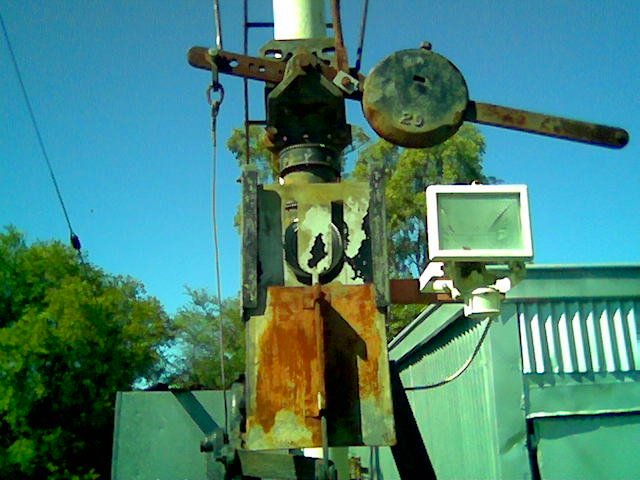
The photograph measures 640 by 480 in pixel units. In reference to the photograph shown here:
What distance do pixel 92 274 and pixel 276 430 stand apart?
94.8 ft

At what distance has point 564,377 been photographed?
623 centimetres

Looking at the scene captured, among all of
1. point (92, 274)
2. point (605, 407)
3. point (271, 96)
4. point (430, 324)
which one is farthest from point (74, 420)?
point (271, 96)

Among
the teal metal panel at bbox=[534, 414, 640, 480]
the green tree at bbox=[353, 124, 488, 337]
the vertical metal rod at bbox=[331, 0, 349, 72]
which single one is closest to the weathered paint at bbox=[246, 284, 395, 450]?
the vertical metal rod at bbox=[331, 0, 349, 72]

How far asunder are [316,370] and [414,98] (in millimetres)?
1176

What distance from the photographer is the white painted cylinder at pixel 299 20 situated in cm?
481

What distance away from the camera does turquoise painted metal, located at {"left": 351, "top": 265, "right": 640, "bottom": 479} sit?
616cm

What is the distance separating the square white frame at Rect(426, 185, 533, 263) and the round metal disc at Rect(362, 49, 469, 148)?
35cm

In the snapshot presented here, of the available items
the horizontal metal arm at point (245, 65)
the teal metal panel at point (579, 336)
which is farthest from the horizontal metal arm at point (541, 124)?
the teal metal panel at point (579, 336)

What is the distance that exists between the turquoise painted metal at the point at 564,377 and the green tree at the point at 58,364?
788 inches

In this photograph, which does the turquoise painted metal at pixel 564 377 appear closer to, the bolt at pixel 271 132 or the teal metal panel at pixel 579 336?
the teal metal panel at pixel 579 336

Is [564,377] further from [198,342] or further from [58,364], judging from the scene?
[198,342]

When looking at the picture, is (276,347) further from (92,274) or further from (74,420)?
(92,274)

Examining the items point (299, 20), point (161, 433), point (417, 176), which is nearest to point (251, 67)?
point (299, 20)

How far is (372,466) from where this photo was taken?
1177cm
